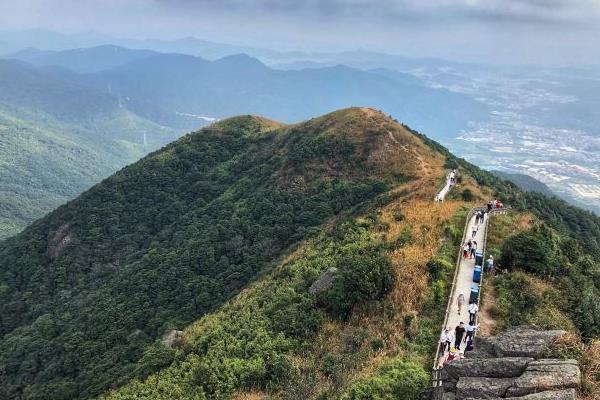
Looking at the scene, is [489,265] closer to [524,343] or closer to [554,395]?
A: [524,343]

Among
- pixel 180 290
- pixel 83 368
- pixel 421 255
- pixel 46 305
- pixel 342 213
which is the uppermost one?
pixel 421 255

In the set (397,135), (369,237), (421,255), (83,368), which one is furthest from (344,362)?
(397,135)

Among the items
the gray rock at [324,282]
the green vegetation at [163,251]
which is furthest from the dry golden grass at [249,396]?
the gray rock at [324,282]

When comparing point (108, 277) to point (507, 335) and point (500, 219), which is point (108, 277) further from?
point (507, 335)

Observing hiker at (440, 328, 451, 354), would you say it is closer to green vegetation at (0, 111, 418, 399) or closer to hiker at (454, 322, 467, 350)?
hiker at (454, 322, 467, 350)

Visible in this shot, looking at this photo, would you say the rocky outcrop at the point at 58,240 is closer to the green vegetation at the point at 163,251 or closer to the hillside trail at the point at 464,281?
the green vegetation at the point at 163,251

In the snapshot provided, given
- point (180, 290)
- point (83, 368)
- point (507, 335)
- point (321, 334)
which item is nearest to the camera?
point (507, 335)
